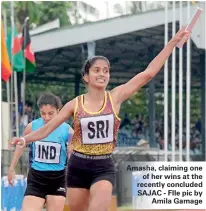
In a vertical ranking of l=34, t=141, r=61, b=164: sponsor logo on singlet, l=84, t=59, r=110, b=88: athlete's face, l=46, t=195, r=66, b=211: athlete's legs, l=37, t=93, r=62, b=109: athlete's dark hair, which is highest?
l=84, t=59, r=110, b=88: athlete's face

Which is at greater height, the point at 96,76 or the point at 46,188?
the point at 96,76

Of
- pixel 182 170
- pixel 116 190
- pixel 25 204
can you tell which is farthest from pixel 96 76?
pixel 116 190

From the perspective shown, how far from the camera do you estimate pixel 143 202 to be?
1200cm

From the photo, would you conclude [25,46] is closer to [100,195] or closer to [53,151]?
[53,151]

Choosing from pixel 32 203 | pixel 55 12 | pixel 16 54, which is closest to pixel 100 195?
pixel 32 203

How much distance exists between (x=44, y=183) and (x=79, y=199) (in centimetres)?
166

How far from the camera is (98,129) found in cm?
697

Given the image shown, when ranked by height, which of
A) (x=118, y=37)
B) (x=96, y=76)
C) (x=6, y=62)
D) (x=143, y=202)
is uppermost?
(x=118, y=37)

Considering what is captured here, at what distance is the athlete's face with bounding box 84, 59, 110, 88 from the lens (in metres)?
7.10

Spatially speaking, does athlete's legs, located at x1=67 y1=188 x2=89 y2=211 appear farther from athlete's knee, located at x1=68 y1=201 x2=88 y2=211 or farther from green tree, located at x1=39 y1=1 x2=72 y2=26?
green tree, located at x1=39 y1=1 x2=72 y2=26

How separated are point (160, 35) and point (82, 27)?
3009mm

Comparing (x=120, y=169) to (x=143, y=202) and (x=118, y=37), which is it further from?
(x=118, y=37)

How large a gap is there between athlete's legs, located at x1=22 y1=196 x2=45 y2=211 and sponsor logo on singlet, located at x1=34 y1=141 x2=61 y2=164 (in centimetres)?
43

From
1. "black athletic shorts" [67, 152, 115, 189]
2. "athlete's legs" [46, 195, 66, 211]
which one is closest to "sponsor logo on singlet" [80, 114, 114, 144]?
"black athletic shorts" [67, 152, 115, 189]
